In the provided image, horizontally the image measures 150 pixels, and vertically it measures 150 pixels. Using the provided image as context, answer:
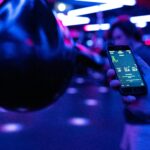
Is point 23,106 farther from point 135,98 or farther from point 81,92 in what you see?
point 81,92

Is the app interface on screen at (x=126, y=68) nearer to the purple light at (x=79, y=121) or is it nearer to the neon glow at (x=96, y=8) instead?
the purple light at (x=79, y=121)

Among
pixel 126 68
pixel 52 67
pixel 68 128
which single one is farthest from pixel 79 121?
pixel 52 67

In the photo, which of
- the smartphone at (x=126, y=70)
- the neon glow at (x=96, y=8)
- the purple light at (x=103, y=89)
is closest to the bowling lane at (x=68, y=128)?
the purple light at (x=103, y=89)

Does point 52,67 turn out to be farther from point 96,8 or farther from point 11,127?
point 96,8

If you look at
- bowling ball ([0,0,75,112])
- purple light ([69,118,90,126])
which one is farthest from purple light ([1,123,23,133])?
bowling ball ([0,0,75,112])

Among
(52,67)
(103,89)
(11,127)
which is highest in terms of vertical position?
(52,67)

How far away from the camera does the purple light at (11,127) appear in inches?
134

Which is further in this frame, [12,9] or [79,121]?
[79,121]

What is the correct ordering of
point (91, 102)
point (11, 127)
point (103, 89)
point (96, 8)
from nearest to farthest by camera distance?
point (11, 127), point (91, 102), point (96, 8), point (103, 89)

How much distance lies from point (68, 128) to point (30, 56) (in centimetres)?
298

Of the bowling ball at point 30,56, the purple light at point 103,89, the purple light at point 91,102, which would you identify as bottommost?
the purple light at point 103,89

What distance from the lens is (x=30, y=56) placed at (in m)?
0.62

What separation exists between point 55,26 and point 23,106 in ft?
0.52

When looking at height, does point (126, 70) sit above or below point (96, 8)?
above
